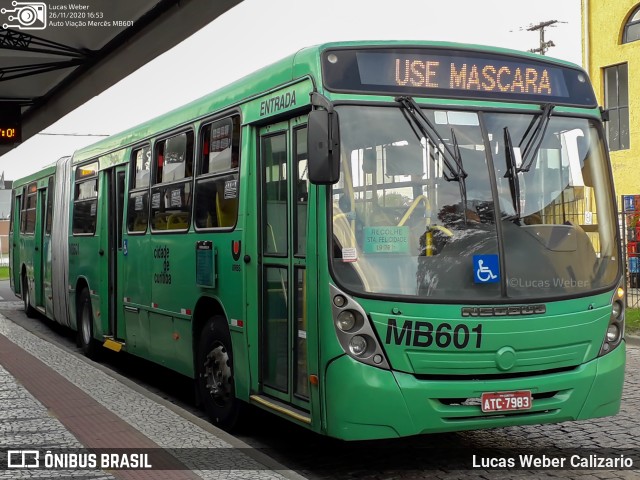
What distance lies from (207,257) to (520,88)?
3.14 meters

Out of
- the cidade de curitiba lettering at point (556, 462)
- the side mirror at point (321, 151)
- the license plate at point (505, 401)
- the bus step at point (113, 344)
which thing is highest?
the side mirror at point (321, 151)

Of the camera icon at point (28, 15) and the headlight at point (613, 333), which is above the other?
the camera icon at point (28, 15)

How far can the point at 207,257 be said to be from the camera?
8336mm

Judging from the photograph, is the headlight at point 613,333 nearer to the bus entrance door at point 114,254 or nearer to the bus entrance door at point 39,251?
the bus entrance door at point 114,254

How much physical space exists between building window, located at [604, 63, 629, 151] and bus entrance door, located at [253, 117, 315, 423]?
1890 centimetres

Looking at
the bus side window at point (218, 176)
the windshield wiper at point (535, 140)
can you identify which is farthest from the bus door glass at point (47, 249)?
the windshield wiper at point (535, 140)

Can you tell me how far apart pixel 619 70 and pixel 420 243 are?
66.4 ft

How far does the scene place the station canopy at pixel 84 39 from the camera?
13609 millimetres

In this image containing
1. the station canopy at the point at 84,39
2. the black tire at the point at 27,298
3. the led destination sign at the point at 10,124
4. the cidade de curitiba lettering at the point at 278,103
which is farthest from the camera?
the led destination sign at the point at 10,124

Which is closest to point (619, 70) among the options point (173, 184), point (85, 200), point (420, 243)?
point (85, 200)

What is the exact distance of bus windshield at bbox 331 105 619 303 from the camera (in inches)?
246

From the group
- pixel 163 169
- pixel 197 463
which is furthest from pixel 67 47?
pixel 197 463

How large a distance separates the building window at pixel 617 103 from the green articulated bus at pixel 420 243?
18160 mm

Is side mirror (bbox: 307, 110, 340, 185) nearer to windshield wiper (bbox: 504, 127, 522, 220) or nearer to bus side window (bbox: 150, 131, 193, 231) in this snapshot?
windshield wiper (bbox: 504, 127, 522, 220)
